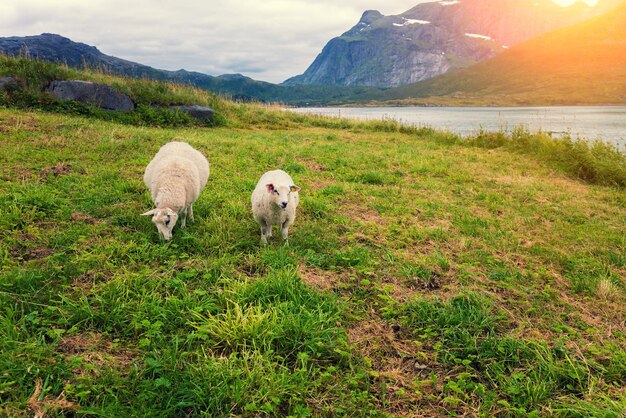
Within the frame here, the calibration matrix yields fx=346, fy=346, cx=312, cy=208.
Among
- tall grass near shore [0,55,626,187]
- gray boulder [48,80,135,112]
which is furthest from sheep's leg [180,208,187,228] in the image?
gray boulder [48,80,135,112]

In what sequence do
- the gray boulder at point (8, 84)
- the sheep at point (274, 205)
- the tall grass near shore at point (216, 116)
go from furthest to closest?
the gray boulder at point (8, 84)
the tall grass near shore at point (216, 116)
the sheep at point (274, 205)

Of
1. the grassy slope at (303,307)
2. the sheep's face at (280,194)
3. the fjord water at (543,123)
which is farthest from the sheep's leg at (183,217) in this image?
the fjord water at (543,123)

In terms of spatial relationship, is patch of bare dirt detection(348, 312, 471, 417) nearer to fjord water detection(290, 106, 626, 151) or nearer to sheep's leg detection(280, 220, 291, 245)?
sheep's leg detection(280, 220, 291, 245)

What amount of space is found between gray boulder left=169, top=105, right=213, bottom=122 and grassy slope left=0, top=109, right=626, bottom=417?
12.8 meters

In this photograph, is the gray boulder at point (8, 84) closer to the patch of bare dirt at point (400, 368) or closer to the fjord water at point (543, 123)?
the patch of bare dirt at point (400, 368)

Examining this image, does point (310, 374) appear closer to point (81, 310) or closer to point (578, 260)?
point (81, 310)

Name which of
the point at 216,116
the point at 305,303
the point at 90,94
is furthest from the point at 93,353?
the point at 216,116

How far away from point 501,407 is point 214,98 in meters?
26.2

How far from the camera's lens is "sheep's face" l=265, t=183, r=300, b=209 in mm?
6102

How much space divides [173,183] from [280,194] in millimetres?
2177

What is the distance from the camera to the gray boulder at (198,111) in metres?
21.3

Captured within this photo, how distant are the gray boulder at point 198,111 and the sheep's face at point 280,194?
17.2 metres

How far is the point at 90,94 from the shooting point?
59.7 feet

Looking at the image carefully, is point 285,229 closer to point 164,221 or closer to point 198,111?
point 164,221
